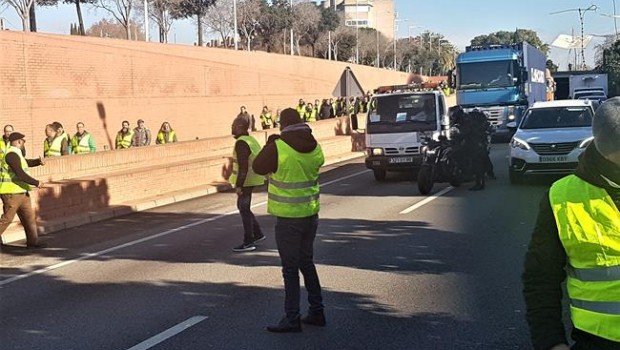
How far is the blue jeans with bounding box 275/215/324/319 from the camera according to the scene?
6.50m

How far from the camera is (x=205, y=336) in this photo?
21.1ft

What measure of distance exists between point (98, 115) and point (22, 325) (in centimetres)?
2169

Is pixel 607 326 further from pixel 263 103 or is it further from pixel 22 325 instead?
pixel 263 103

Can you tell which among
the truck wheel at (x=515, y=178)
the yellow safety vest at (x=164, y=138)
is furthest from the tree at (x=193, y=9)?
the truck wheel at (x=515, y=178)

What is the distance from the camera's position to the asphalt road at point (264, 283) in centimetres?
642

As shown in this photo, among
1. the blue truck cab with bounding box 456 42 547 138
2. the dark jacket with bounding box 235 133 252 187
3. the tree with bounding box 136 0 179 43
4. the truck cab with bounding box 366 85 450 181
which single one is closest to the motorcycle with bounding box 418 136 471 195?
the truck cab with bounding box 366 85 450 181

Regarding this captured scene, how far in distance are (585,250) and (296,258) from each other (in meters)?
3.94

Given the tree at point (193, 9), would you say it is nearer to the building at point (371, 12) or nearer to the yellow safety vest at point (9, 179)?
the yellow safety vest at point (9, 179)

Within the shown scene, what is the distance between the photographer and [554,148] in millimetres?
16000

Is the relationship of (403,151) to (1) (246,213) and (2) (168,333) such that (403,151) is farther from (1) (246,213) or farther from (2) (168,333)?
(2) (168,333)

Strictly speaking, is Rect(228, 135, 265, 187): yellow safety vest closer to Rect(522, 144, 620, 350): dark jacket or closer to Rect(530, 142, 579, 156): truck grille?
Rect(522, 144, 620, 350): dark jacket

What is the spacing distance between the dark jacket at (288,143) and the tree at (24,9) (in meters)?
29.4

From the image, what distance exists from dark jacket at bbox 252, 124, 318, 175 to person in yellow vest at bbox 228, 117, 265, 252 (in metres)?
3.37

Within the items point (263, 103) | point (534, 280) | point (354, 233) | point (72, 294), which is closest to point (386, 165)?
point (354, 233)
